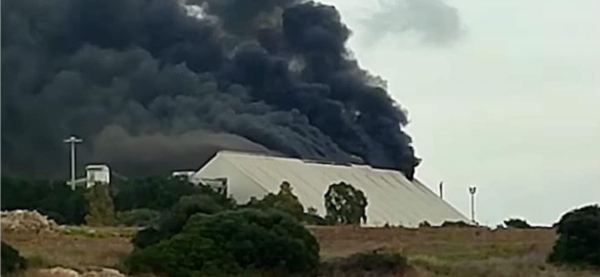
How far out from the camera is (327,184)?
60.1m

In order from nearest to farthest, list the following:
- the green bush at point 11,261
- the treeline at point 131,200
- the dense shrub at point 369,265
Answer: the green bush at point 11,261 → the dense shrub at point 369,265 → the treeline at point 131,200

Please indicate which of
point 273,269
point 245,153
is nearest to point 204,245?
point 273,269

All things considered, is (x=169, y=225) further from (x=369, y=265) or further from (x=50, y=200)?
(x=50, y=200)

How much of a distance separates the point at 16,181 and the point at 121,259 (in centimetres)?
2992

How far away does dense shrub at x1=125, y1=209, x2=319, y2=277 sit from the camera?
2230 cm

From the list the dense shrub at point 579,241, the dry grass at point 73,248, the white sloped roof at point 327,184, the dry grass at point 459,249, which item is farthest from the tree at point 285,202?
the dense shrub at point 579,241

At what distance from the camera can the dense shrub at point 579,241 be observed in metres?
27.1

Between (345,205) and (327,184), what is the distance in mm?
8353

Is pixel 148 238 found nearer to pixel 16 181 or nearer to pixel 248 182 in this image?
pixel 16 181

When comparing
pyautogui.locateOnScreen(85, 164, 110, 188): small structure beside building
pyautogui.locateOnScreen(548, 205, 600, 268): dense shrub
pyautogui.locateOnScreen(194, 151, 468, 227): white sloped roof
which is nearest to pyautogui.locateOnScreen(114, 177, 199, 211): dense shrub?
pyautogui.locateOnScreen(85, 164, 110, 188): small structure beside building

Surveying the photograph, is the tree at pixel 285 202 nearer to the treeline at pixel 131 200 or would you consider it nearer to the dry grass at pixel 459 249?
the treeline at pixel 131 200

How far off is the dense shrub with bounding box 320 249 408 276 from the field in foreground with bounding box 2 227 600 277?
0.53 meters

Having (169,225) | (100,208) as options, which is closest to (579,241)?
(169,225)

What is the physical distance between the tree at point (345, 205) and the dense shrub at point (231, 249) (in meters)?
26.4
